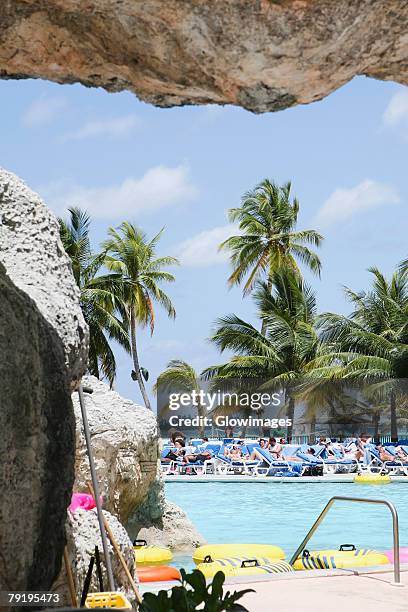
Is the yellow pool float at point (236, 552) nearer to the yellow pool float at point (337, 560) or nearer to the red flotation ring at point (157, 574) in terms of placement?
the yellow pool float at point (337, 560)

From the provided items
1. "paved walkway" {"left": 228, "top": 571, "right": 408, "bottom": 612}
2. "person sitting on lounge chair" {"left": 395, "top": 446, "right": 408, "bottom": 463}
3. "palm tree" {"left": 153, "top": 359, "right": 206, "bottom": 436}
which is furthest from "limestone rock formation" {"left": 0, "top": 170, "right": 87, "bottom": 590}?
"palm tree" {"left": 153, "top": 359, "right": 206, "bottom": 436}

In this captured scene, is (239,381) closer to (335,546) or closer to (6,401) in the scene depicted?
(335,546)

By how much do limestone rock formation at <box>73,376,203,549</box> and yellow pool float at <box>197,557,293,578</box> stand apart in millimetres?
1527

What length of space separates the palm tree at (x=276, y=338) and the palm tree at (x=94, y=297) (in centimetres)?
453

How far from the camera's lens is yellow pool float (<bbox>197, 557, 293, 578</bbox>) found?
9062 millimetres

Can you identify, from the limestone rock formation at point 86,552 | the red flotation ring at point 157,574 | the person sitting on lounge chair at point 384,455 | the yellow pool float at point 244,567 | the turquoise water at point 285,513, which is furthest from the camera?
the person sitting on lounge chair at point 384,455

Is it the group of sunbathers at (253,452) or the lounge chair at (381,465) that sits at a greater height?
the group of sunbathers at (253,452)

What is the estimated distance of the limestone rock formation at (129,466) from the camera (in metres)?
10.8

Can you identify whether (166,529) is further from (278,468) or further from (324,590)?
(278,468)

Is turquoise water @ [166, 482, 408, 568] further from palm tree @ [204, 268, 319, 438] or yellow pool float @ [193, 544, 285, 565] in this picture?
palm tree @ [204, 268, 319, 438]

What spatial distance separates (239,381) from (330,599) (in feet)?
92.9

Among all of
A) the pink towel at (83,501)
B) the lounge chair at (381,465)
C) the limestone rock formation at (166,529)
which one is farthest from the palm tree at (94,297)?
the pink towel at (83,501)

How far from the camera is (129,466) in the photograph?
37.4ft

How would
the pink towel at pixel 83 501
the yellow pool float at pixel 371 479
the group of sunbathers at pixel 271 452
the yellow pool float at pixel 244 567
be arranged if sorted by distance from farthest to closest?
the group of sunbathers at pixel 271 452
the yellow pool float at pixel 371 479
the yellow pool float at pixel 244 567
the pink towel at pixel 83 501
